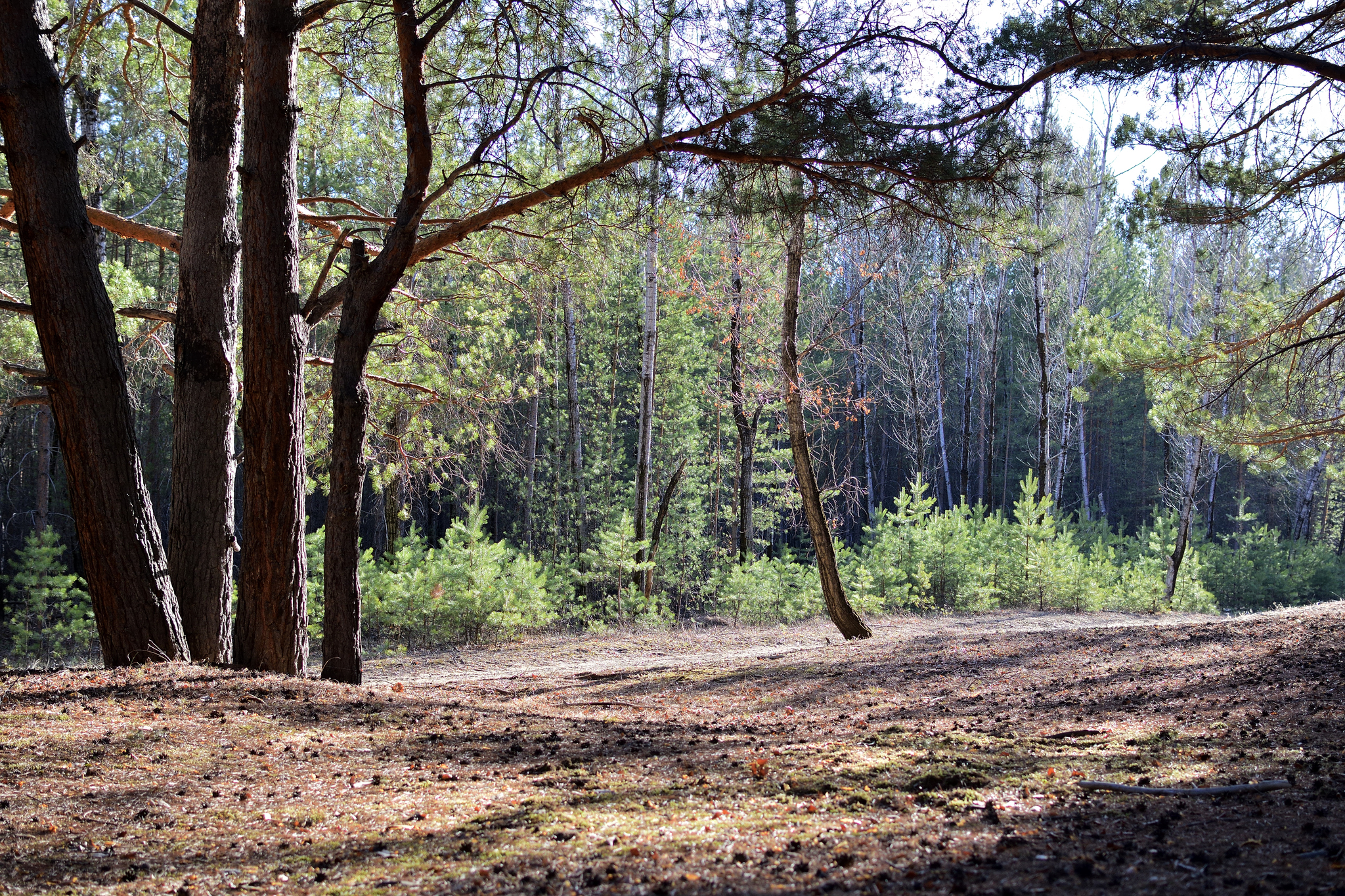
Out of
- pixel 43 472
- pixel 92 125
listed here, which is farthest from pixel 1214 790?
pixel 43 472

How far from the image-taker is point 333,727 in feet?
13.9

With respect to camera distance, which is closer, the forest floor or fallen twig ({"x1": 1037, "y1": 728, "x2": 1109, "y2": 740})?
the forest floor

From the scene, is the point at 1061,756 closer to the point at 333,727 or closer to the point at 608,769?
the point at 608,769

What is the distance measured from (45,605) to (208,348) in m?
10.2

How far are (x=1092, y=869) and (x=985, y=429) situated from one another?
3099cm

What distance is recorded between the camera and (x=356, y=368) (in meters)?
5.49

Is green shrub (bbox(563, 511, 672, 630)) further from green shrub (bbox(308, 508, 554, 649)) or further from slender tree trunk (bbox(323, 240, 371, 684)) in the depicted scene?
slender tree trunk (bbox(323, 240, 371, 684))

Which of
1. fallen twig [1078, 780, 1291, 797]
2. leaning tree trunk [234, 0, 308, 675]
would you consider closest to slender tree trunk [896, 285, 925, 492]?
leaning tree trunk [234, 0, 308, 675]

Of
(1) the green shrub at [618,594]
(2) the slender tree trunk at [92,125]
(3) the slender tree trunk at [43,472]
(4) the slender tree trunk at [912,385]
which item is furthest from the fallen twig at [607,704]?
(4) the slender tree trunk at [912,385]

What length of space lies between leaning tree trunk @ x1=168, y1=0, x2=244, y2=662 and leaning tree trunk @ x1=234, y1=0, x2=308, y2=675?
0.23 meters

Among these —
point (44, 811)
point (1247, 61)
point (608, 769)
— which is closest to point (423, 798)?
point (608, 769)

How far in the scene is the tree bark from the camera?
17.9 feet

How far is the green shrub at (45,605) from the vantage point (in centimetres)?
1223

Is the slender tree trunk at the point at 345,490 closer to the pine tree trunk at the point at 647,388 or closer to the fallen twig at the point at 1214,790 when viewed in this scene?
the fallen twig at the point at 1214,790
